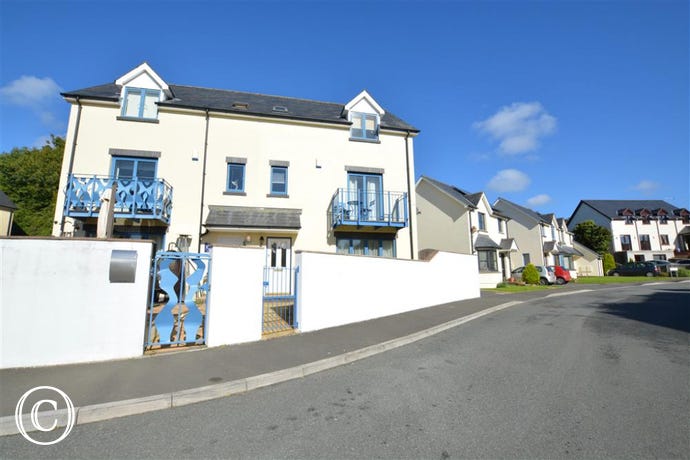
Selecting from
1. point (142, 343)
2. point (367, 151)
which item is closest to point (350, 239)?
point (367, 151)

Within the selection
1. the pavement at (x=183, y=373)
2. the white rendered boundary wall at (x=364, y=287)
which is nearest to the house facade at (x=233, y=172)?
the white rendered boundary wall at (x=364, y=287)

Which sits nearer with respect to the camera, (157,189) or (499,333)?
(499,333)

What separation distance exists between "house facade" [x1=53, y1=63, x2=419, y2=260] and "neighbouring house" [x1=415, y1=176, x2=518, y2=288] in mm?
10029

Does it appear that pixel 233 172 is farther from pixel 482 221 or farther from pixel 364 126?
pixel 482 221

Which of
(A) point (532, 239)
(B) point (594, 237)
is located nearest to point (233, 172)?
(A) point (532, 239)

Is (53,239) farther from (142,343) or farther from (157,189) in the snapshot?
(157,189)

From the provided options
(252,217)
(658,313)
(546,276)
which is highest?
(252,217)

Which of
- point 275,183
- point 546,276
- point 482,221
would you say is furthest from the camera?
point 482,221

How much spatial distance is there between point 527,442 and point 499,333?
522cm

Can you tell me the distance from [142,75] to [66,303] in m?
11.4

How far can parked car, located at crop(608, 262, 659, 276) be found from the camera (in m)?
35.7

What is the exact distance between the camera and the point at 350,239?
45.5 ft

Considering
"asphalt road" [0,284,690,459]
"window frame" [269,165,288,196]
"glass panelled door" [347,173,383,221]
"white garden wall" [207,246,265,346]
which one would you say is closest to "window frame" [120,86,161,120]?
"window frame" [269,165,288,196]

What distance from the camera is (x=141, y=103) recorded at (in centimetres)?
1282
